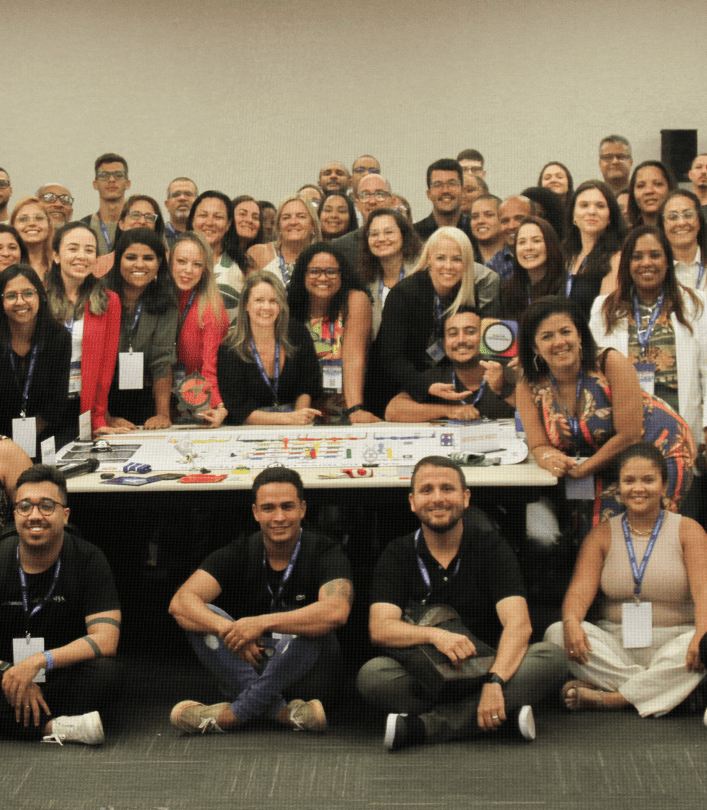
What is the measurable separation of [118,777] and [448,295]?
8.01 feet

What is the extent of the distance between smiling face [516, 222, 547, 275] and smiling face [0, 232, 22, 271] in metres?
2.32

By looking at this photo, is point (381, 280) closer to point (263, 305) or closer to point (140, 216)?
Answer: point (263, 305)

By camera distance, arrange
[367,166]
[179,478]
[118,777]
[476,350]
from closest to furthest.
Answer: [118,777], [179,478], [476,350], [367,166]

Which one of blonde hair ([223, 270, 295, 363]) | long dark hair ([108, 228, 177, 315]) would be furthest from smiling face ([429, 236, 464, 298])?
long dark hair ([108, 228, 177, 315])

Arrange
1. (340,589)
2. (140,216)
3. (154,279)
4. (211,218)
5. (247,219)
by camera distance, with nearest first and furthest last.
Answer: (340,589) → (154,279) → (211,218) → (140,216) → (247,219)

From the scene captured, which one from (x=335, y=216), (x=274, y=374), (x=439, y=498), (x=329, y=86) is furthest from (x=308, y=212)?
(x=329, y=86)

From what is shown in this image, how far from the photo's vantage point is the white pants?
9.84 feet

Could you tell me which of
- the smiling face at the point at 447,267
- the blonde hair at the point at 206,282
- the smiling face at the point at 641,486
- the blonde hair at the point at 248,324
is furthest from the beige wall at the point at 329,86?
the smiling face at the point at 641,486

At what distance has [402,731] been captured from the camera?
2832 millimetres

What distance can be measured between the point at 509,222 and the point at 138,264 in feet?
6.28

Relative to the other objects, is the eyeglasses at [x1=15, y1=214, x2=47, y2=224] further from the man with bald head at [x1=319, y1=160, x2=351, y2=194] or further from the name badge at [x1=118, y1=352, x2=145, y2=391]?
the man with bald head at [x1=319, y1=160, x2=351, y2=194]

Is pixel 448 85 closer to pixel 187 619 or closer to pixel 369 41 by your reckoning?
pixel 369 41

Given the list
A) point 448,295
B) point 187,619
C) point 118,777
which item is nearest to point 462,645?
point 187,619

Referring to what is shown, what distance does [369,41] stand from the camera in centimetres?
852
